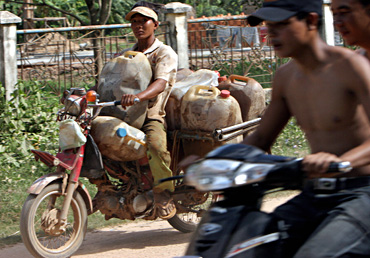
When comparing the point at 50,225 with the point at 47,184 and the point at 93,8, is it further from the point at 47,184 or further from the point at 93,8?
the point at 93,8

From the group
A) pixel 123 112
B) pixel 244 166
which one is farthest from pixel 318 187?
pixel 123 112

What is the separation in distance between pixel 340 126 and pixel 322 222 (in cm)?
43

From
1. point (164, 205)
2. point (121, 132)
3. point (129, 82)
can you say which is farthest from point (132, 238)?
point (129, 82)

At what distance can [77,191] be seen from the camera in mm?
4867

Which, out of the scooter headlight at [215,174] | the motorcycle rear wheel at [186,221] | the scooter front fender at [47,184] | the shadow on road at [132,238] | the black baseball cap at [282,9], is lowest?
the shadow on road at [132,238]

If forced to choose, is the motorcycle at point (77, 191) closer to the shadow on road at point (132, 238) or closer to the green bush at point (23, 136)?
the shadow on road at point (132, 238)

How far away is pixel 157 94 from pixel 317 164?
292cm

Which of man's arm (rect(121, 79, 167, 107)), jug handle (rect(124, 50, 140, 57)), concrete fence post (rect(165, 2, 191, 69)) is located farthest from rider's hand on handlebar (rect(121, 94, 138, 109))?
concrete fence post (rect(165, 2, 191, 69))

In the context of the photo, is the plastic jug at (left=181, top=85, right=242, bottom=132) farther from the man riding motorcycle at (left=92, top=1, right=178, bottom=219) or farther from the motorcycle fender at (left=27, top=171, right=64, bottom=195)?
the motorcycle fender at (left=27, top=171, right=64, bottom=195)

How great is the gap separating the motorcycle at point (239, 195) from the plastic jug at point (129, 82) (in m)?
2.82

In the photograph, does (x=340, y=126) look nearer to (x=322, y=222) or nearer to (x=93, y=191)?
(x=322, y=222)

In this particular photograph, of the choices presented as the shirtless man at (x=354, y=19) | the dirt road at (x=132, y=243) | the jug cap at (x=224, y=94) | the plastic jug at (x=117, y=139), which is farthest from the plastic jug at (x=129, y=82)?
the shirtless man at (x=354, y=19)

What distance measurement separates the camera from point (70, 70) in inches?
356

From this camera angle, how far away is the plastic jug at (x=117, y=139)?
482 centimetres
